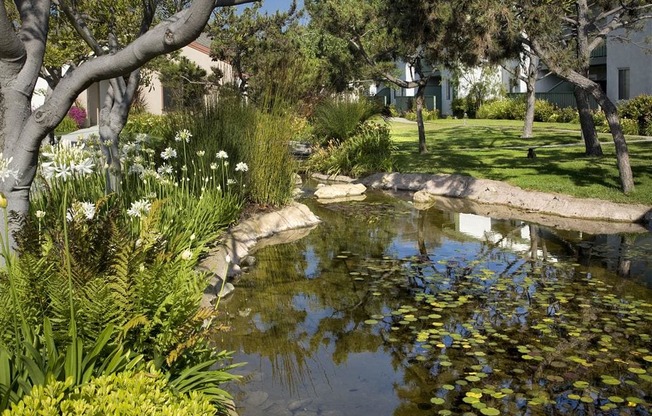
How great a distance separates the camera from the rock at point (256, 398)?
18.7ft

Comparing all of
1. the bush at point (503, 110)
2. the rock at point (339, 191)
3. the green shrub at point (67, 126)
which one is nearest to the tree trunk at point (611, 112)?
the rock at point (339, 191)

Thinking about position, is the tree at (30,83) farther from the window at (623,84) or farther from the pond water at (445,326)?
the window at (623,84)

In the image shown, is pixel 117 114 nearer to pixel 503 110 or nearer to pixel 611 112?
pixel 611 112

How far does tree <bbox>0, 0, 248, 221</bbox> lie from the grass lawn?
36.8 feet

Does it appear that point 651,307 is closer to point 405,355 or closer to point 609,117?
point 405,355

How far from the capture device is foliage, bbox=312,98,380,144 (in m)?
21.9

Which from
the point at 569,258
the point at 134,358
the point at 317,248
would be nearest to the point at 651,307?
the point at 569,258

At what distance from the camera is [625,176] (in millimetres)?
14398

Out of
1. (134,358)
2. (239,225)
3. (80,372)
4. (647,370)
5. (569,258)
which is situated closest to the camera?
(80,372)

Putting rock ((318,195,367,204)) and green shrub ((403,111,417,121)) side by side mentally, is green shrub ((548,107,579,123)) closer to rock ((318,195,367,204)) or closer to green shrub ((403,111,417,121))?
green shrub ((403,111,417,121))

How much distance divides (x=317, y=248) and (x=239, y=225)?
132 centimetres

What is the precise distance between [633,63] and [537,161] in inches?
611

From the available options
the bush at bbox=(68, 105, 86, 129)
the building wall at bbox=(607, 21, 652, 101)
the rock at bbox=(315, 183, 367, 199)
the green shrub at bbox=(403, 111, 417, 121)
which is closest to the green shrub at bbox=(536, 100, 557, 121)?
the building wall at bbox=(607, 21, 652, 101)

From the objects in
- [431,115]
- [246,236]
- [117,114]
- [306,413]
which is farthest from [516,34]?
[431,115]
